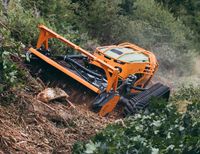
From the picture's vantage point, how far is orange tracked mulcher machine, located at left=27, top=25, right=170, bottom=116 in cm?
1110

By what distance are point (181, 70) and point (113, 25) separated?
3.28m

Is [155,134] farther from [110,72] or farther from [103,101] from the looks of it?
[110,72]

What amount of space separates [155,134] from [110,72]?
2.88 metres

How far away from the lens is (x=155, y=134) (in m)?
8.77

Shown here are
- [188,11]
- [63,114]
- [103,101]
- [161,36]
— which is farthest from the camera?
[188,11]

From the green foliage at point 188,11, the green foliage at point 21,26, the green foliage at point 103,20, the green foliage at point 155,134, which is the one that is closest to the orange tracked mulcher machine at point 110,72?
the green foliage at point 21,26

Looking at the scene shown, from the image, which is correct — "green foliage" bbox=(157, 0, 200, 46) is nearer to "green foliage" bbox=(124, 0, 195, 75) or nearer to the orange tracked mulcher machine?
"green foliage" bbox=(124, 0, 195, 75)

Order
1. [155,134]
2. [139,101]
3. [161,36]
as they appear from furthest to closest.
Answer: [161,36], [139,101], [155,134]

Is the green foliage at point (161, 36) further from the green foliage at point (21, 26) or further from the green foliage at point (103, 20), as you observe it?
the green foliage at point (21, 26)

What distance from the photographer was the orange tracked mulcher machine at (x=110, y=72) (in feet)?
36.4

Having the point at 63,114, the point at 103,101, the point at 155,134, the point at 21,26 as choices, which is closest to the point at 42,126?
the point at 63,114

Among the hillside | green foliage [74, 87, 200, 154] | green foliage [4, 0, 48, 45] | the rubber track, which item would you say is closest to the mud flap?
the hillside

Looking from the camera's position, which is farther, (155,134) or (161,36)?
(161,36)

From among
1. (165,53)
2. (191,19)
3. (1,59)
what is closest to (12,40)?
(1,59)
